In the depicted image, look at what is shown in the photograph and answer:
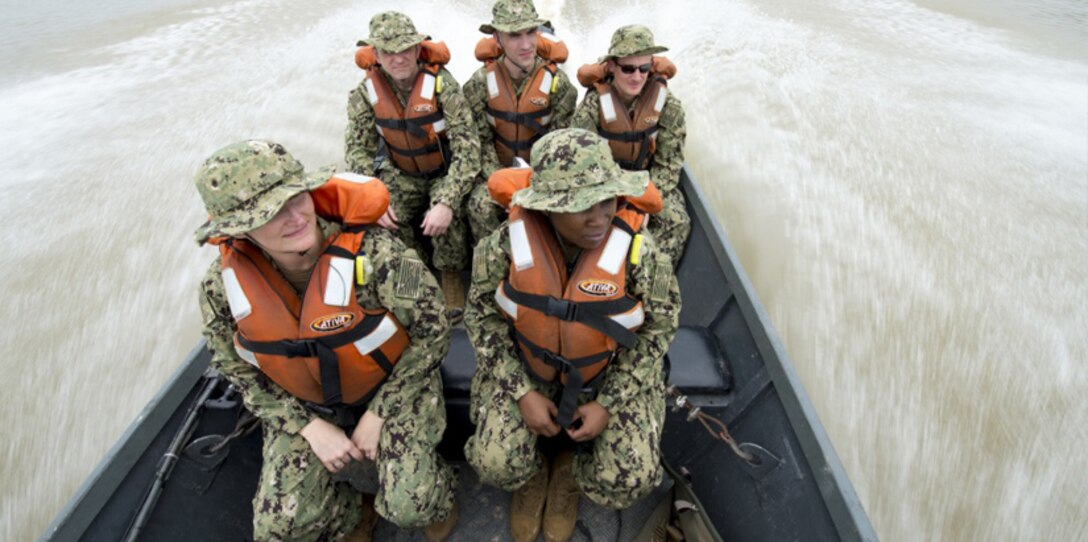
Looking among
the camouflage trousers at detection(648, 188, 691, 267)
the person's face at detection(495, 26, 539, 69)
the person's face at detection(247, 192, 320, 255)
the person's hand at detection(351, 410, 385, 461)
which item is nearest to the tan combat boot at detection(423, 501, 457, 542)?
the person's hand at detection(351, 410, 385, 461)

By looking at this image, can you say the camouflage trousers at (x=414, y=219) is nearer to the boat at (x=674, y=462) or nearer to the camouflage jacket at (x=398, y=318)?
the boat at (x=674, y=462)

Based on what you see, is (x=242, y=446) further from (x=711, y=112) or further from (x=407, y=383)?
(x=711, y=112)

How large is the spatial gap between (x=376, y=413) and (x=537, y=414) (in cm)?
60

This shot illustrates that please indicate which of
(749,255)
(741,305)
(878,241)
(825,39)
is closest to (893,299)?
(878,241)

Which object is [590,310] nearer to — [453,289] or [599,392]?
[599,392]

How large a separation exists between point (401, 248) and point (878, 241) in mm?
4195

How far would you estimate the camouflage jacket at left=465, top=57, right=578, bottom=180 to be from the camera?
12.3ft

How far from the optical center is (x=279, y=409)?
80.0 inches

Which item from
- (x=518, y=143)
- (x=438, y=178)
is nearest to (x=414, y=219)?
(x=438, y=178)

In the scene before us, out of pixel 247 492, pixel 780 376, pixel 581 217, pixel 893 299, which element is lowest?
pixel 893 299

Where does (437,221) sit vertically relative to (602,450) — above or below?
above

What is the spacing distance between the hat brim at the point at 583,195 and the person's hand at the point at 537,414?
756mm

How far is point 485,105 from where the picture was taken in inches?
150

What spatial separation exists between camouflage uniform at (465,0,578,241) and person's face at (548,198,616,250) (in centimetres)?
129
